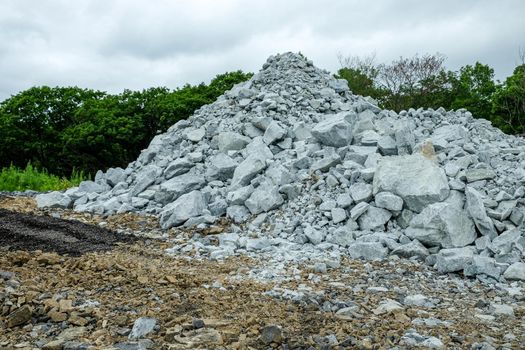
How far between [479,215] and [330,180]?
211 cm

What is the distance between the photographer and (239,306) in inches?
165

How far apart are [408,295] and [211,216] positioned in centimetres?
366

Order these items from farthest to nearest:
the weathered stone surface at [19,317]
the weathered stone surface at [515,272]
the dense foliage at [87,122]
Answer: the dense foliage at [87,122], the weathered stone surface at [515,272], the weathered stone surface at [19,317]

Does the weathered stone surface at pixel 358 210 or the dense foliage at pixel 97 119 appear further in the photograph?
the dense foliage at pixel 97 119

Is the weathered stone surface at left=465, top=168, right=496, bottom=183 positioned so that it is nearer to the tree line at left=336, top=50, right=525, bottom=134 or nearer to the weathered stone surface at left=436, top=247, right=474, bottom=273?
the weathered stone surface at left=436, top=247, right=474, bottom=273

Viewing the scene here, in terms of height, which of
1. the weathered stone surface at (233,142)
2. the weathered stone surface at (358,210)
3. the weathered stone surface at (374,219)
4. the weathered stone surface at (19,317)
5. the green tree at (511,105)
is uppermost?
the green tree at (511,105)

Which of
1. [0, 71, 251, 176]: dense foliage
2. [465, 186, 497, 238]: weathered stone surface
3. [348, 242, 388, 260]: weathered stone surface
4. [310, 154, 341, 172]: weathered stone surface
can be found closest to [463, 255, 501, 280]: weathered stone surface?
[465, 186, 497, 238]: weathered stone surface

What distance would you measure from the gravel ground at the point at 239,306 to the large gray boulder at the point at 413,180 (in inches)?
44.1

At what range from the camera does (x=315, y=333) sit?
3.68 metres

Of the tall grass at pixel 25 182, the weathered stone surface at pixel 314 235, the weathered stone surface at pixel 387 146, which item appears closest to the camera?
the weathered stone surface at pixel 314 235

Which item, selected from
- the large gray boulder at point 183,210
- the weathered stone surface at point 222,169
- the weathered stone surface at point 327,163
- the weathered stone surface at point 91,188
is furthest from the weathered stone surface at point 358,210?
the weathered stone surface at point 91,188

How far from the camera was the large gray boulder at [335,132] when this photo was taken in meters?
8.53

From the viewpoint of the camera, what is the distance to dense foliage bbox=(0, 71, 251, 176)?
56.3 ft

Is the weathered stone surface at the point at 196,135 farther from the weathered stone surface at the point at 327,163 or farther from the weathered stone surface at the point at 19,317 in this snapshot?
the weathered stone surface at the point at 19,317
